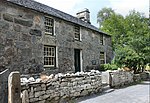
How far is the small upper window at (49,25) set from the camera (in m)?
12.6

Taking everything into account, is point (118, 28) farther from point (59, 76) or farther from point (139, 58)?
point (59, 76)

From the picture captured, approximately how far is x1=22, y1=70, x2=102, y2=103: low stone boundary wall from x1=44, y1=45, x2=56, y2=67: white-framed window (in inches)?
155

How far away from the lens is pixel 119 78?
41.0 feet

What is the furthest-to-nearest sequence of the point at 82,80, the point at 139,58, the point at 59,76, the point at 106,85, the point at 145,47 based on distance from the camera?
the point at 145,47 < the point at 139,58 < the point at 106,85 < the point at 82,80 < the point at 59,76

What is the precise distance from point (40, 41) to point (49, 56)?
4.27 ft

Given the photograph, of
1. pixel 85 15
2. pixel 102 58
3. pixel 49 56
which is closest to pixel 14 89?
pixel 49 56

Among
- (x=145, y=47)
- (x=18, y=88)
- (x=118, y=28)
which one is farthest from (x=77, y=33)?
(x=118, y=28)

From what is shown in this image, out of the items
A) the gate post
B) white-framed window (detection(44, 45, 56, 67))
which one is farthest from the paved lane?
white-framed window (detection(44, 45, 56, 67))

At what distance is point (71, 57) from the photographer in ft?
47.4

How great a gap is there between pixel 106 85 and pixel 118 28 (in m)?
20.4

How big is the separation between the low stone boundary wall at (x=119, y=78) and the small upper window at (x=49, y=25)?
16.2 ft

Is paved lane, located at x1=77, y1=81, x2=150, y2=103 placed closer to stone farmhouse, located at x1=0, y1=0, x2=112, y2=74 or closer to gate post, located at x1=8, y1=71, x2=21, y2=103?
gate post, located at x1=8, y1=71, x2=21, y2=103

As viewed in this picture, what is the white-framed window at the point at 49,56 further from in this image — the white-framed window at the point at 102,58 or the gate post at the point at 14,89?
the white-framed window at the point at 102,58

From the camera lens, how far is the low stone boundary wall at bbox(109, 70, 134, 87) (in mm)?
11619
